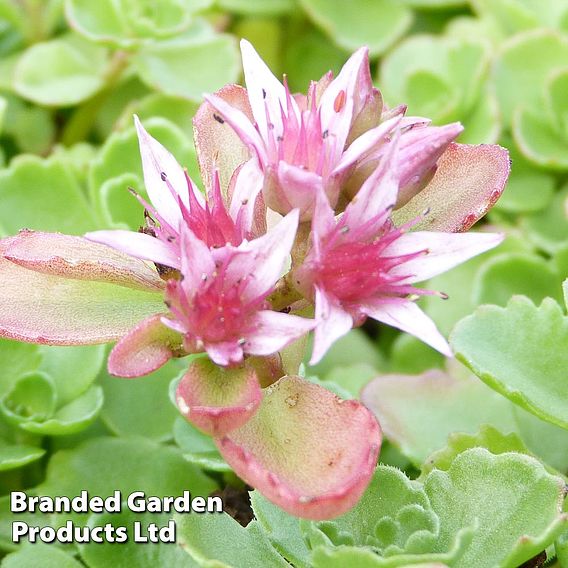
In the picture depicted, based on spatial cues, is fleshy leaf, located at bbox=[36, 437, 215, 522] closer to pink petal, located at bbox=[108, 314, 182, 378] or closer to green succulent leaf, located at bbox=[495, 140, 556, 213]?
pink petal, located at bbox=[108, 314, 182, 378]

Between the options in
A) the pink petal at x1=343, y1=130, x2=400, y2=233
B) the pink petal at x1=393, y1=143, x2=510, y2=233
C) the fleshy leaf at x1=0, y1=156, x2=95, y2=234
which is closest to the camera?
the pink petal at x1=343, y1=130, x2=400, y2=233

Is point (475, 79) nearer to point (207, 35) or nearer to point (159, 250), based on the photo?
point (207, 35)

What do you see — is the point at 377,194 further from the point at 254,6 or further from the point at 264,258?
the point at 254,6

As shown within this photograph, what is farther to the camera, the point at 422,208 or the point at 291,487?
the point at 422,208

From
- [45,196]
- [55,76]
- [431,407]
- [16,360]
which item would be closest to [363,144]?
[431,407]

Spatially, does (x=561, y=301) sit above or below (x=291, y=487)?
below

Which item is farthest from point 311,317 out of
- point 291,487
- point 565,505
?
point 565,505

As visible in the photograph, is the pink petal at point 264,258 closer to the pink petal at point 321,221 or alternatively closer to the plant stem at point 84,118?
the pink petal at point 321,221

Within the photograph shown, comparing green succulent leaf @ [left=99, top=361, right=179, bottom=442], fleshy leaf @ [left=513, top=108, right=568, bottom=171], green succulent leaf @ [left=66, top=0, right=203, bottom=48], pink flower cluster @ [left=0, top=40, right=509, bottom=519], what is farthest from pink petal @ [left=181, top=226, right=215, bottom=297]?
fleshy leaf @ [left=513, top=108, right=568, bottom=171]
